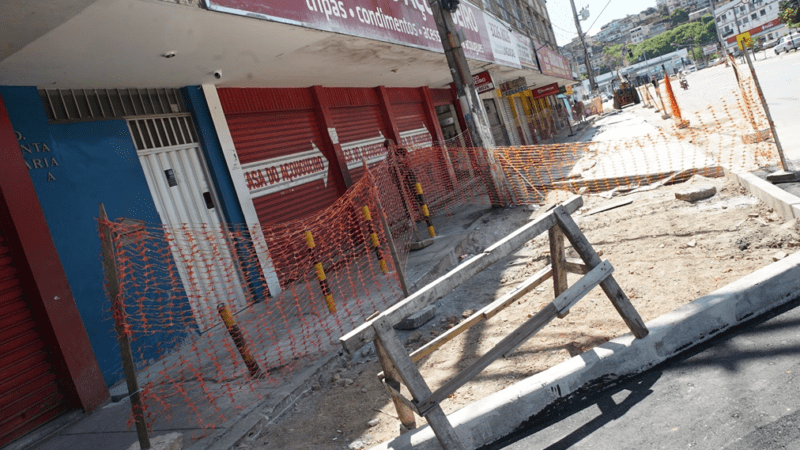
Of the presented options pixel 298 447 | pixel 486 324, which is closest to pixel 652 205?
pixel 486 324

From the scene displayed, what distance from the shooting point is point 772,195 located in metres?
6.53

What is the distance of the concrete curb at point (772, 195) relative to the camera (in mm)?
5905

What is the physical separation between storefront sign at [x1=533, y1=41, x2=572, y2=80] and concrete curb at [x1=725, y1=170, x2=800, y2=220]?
17.3 m

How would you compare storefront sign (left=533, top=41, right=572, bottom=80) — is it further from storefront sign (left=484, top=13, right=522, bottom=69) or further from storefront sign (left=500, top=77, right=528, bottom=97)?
storefront sign (left=484, top=13, right=522, bottom=69)

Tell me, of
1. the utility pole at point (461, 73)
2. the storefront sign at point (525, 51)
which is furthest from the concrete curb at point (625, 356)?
the storefront sign at point (525, 51)

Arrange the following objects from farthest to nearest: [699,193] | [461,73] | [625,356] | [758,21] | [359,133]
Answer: [758,21]
[359,133]
[461,73]
[699,193]
[625,356]

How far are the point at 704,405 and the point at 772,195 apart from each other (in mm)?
4422

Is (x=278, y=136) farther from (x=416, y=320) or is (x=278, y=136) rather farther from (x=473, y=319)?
(x=473, y=319)

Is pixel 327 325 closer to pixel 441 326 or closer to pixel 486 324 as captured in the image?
pixel 441 326

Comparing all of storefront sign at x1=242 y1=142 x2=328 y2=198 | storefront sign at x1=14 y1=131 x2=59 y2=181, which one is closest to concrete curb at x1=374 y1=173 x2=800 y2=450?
storefront sign at x1=14 y1=131 x2=59 y2=181

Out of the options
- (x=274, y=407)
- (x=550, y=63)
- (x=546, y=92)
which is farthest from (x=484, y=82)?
(x=546, y=92)

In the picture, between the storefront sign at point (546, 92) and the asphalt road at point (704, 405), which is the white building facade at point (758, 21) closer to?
the storefront sign at point (546, 92)

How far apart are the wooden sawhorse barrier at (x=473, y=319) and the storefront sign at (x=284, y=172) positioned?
6201 mm

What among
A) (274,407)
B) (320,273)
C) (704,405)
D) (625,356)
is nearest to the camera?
(704,405)
